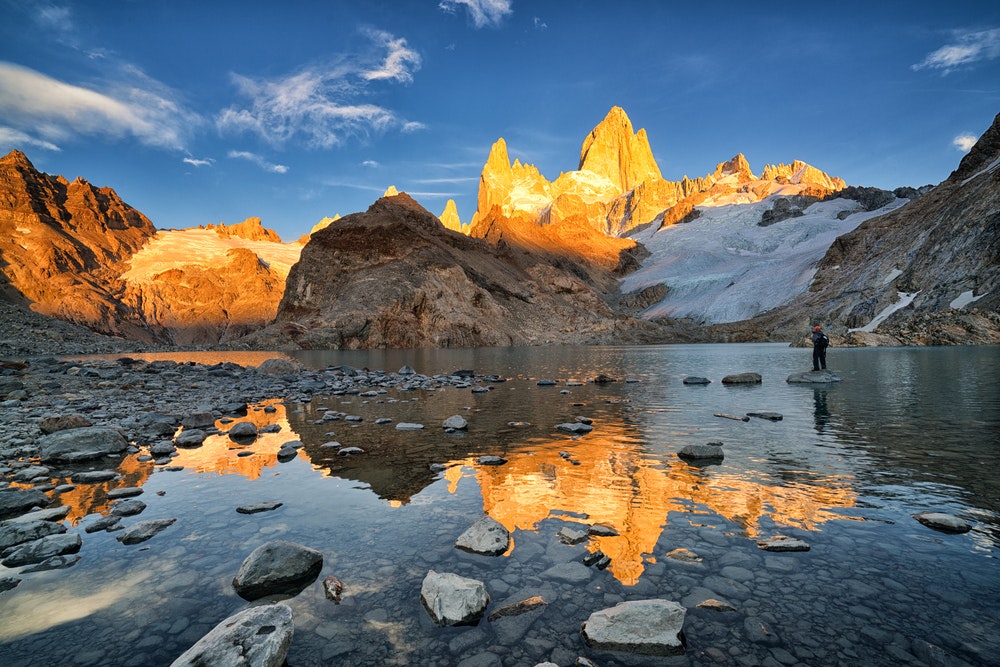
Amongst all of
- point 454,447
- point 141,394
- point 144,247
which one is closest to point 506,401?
point 454,447

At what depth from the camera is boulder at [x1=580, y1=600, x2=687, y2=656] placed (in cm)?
397

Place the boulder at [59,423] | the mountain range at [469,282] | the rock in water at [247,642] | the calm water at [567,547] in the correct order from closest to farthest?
the rock in water at [247,642] < the calm water at [567,547] < the boulder at [59,423] < the mountain range at [469,282]

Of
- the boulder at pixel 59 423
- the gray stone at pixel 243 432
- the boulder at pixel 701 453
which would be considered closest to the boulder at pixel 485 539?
the boulder at pixel 701 453

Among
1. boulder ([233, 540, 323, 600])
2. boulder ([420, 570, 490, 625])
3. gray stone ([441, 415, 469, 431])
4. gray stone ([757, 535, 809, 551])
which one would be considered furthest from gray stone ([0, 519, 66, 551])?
gray stone ([757, 535, 809, 551])

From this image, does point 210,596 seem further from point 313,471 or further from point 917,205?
point 917,205

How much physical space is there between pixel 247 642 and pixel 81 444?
10412mm

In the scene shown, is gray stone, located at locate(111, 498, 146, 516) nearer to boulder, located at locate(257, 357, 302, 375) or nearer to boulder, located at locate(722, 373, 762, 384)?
boulder, located at locate(722, 373, 762, 384)

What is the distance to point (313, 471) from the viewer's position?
9.91 metres

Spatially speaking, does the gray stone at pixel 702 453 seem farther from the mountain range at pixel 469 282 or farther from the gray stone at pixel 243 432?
the mountain range at pixel 469 282

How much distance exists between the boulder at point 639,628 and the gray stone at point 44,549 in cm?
660

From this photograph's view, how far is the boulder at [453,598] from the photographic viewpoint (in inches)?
176

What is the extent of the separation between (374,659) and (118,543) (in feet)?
15.8

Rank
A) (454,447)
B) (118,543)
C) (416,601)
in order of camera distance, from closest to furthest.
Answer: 1. (416,601)
2. (118,543)
3. (454,447)

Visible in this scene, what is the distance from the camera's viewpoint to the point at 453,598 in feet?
15.2
